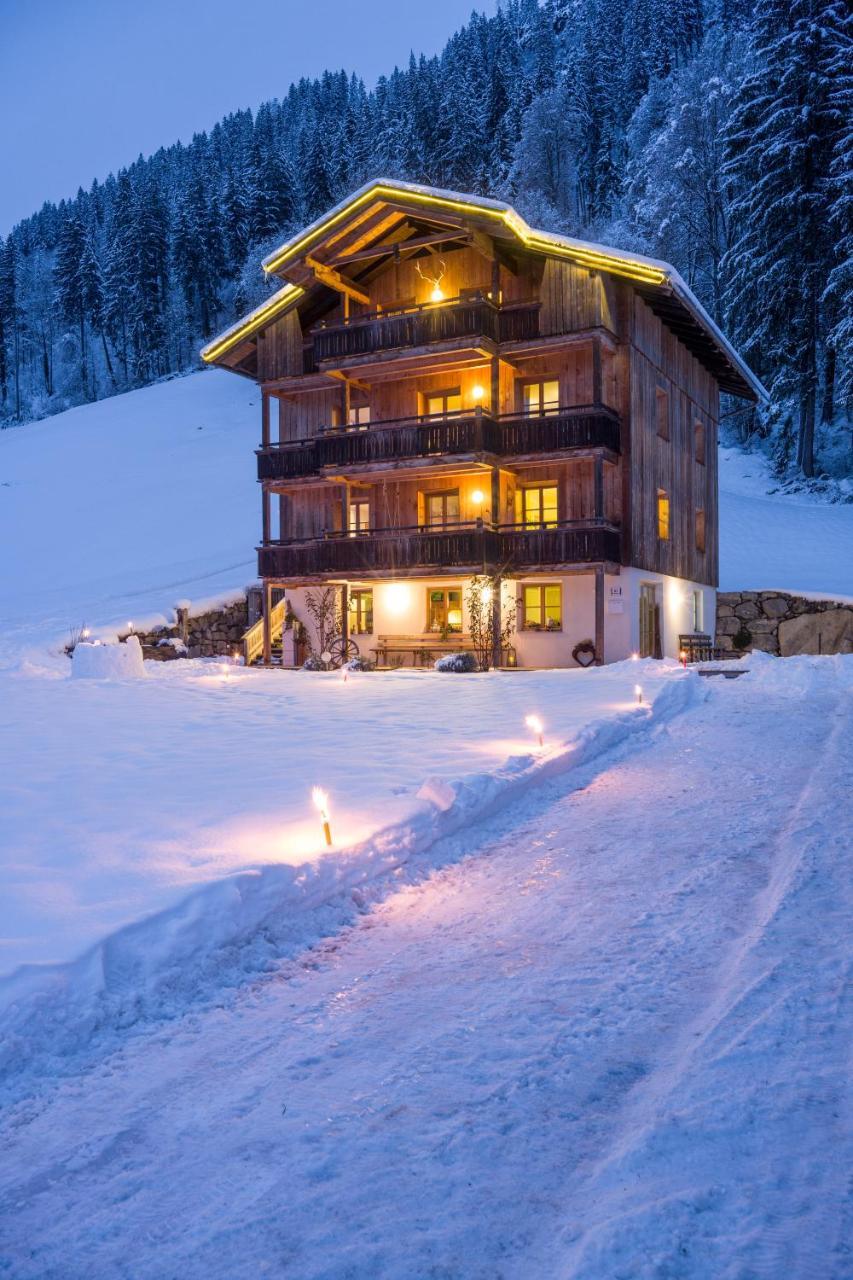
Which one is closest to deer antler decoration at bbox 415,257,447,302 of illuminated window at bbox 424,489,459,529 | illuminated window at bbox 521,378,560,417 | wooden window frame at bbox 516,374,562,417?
wooden window frame at bbox 516,374,562,417

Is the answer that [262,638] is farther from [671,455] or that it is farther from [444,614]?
[671,455]

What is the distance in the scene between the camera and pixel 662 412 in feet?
88.6

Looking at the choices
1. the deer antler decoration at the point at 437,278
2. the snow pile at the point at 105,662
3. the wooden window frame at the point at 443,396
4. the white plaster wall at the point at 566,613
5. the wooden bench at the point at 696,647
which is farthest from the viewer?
the wooden window frame at the point at 443,396

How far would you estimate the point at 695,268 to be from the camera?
49.6 meters

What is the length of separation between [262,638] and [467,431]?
8.83 meters

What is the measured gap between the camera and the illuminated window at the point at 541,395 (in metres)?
24.7

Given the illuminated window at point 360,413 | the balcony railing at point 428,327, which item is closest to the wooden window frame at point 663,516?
the balcony railing at point 428,327

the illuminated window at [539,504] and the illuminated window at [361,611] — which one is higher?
the illuminated window at [539,504]

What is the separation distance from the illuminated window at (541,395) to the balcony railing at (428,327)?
4.98ft

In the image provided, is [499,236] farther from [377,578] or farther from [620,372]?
[377,578]

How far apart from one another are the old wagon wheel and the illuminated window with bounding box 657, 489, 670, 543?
30.3ft

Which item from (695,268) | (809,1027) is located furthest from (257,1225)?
(695,268)

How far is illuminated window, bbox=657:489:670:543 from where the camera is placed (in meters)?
26.5

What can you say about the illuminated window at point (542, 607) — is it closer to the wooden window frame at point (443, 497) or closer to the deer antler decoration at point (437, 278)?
Answer: the wooden window frame at point (443, 497)
